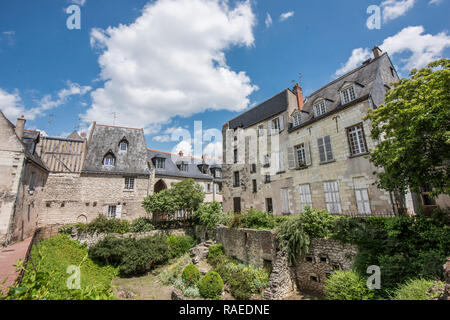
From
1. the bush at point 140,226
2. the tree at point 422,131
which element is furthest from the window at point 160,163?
the tree at point 422,131

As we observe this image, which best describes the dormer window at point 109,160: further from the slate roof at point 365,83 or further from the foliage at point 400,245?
the foliage at point 400,245

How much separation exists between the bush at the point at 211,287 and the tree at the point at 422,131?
8.86m

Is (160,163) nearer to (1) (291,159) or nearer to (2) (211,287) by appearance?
(1) (291,159)

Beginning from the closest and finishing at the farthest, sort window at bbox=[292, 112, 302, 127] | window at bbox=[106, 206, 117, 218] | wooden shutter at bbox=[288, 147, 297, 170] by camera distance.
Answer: wooden shutter at bbox=[288, 147, 297, 170] → window at bbox=[292, 112, 302, 127] → window at bbox=[106, 206, 117, 218]

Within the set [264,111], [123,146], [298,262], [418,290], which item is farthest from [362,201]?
[123,146]

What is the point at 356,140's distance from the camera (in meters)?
12.0

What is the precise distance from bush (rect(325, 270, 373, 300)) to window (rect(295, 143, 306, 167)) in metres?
7.86

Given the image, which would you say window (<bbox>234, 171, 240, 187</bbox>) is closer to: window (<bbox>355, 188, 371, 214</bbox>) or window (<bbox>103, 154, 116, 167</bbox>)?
window (<bbox>355, 188, 371, 214</bbox>)

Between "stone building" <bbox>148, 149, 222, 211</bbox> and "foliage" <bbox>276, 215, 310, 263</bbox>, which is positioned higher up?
"stone building" <bbox>148, 149, 222, 211</bbox>

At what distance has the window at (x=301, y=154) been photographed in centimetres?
1469

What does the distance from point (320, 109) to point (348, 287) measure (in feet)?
35.4

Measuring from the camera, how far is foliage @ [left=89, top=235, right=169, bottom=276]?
13.4m

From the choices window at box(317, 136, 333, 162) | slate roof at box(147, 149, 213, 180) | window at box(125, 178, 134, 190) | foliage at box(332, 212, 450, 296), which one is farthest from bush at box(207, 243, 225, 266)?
slate roof at box(147, 149, 213, 180)
